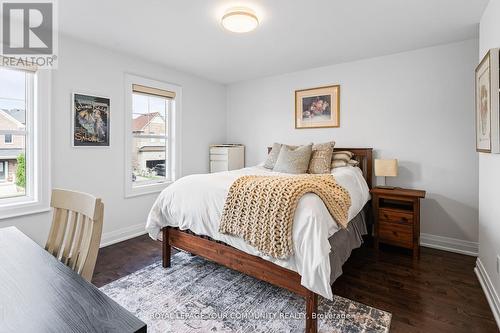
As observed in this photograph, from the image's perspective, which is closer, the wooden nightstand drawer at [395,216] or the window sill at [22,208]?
the window sill at [22,208]

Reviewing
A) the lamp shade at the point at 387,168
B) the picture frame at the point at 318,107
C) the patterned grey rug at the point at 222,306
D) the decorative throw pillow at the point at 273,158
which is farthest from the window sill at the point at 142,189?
the lamp shade at the point at 387,168

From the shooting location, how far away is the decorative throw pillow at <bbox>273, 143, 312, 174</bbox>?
123 inches

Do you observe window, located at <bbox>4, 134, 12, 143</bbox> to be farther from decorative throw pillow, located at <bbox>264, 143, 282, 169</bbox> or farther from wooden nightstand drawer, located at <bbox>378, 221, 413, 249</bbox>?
wooden nightstand drawer, located at <bbox>378, 221, 413, 249</bbox>

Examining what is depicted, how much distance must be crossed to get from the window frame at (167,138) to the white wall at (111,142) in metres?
0.06

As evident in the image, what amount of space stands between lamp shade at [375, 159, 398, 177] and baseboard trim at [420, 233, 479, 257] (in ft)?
3.03

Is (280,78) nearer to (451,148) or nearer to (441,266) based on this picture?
(451,148)

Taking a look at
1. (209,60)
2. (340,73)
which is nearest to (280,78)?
(340,73)

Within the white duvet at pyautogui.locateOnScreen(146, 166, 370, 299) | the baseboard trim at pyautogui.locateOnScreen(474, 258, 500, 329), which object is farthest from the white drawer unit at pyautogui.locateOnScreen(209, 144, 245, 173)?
the baseboard trim at pyautogui.locateOnScreen(474, 258, 500, 329)

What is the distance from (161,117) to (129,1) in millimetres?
1937

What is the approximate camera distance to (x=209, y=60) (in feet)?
11.7

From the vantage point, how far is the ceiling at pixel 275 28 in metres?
2.22

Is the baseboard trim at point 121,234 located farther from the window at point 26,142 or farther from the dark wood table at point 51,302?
the dark wood table at point 51,302

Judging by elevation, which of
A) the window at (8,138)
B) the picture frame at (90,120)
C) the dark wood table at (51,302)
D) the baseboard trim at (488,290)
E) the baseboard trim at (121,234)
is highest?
the picture frame at (90,120)

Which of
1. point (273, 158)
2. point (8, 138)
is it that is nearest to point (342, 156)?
point (273, 158)
